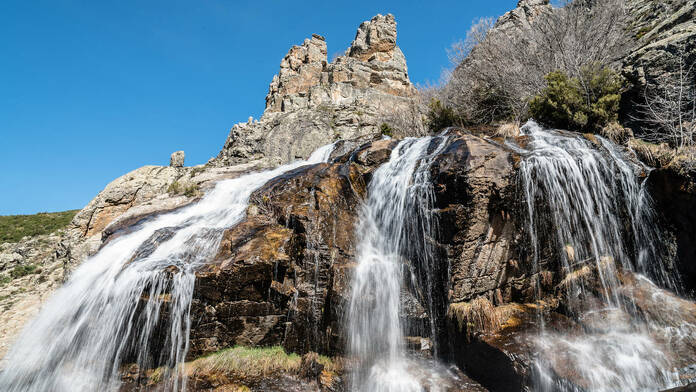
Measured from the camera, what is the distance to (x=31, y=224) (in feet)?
91.8

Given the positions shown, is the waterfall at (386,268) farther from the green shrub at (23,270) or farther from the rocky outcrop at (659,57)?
the green shrub at (23,270)

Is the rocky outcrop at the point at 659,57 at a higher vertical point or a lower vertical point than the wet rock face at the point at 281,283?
higher

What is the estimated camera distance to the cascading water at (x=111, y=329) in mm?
6281

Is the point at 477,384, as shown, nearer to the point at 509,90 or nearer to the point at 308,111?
the point at 509,90

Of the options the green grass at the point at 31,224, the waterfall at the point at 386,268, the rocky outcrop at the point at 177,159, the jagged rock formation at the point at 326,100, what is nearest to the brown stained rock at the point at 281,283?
the waterfall at the point at 386,268

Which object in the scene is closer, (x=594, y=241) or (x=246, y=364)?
(x=246, y=364)

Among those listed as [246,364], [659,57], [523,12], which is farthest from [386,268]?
[523,12]

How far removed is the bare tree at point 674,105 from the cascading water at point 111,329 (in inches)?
522

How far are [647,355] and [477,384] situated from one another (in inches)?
116

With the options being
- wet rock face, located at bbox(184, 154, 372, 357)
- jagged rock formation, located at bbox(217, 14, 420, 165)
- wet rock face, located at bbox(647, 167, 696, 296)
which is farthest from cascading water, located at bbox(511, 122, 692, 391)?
jagged rock formation, located at bbox(217, 14, 420, 165)

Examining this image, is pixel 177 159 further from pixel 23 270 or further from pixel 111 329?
pixel 111 329

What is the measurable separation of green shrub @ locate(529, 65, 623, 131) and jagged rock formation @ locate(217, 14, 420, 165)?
29.6 feet

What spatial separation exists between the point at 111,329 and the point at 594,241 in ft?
37.2

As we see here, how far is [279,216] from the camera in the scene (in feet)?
28.2
